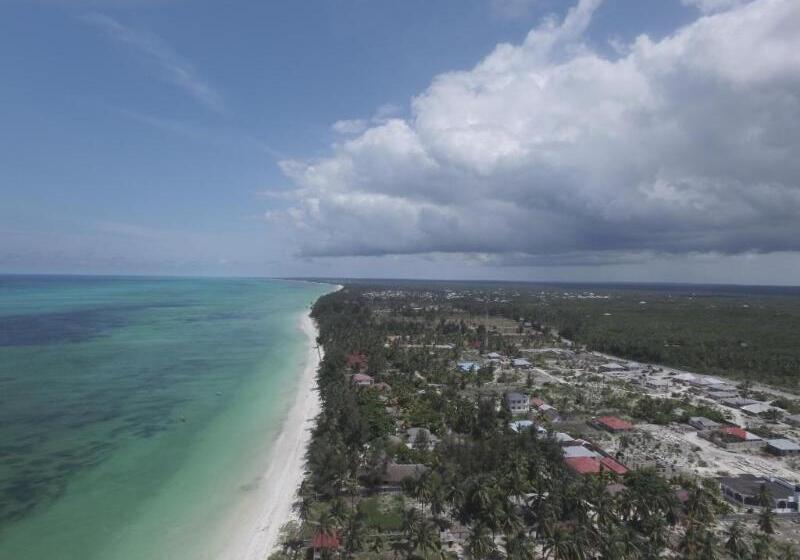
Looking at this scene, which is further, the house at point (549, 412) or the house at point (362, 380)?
the house at point (362, 380)

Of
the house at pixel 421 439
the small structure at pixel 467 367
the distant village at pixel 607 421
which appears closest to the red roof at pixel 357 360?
the distant village at pixel 607 421

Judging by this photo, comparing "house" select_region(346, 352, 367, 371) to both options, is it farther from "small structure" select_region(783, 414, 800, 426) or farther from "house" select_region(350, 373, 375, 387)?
"small structure" select_region(783, 414, 800, 426)

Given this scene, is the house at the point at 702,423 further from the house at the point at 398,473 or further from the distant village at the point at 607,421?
the house at the point at 398,473

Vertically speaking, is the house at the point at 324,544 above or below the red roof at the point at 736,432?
above

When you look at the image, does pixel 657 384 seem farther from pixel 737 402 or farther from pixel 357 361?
pixel 357 361

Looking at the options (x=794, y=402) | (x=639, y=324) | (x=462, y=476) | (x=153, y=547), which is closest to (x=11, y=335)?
(x=153, y=547)

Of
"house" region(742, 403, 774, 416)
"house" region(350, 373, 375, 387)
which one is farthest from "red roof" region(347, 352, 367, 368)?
"house" region(742, 403, 774, 416)

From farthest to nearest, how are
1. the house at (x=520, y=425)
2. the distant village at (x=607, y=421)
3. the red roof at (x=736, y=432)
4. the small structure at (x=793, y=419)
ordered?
the small structure at (x=793, y=419) < the red roof at (x=736, y=432) < the house at (x=520, y=425) < the distant village at (x=607, y=421)

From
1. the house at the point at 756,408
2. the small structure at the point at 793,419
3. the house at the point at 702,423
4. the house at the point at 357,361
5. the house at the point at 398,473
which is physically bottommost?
the small structure at the point at 793,419

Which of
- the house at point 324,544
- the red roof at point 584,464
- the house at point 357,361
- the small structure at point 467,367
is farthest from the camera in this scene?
the small structure at point 467,367
